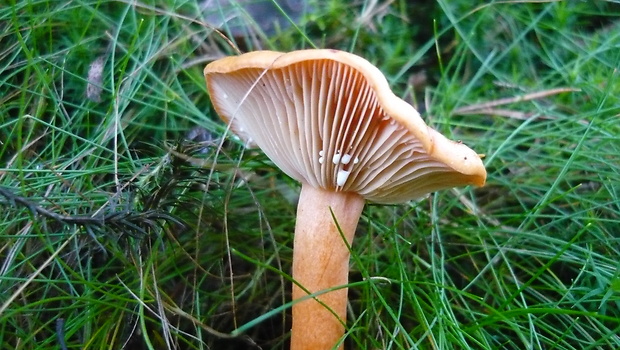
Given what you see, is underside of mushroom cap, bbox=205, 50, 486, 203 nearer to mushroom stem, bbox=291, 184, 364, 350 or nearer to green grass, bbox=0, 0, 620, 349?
mushroom stem, bbox=291, 184, 364, 350

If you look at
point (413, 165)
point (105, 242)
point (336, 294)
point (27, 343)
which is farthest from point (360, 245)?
point (27, 343)

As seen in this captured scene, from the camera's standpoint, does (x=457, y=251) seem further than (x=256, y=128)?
Yes

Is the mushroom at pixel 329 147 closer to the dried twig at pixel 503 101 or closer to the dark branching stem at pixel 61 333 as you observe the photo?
the dark branching stem at pixel 61 333

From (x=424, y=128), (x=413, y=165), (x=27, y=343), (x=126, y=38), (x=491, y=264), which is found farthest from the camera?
(x=126, y=38)

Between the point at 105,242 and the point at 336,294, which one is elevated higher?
the point at 105,242

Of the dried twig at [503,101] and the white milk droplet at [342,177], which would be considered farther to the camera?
the dried twig at [503,101]

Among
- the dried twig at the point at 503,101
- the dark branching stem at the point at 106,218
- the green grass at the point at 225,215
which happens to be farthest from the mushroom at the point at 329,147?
the dried twig at the point at 503,101

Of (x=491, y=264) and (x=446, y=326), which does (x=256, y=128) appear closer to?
(x=446, y=326)

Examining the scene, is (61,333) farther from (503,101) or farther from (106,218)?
(503,101)
